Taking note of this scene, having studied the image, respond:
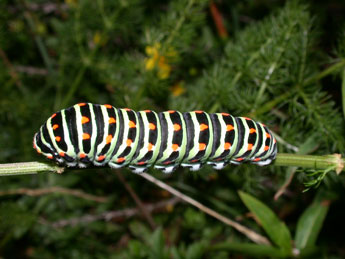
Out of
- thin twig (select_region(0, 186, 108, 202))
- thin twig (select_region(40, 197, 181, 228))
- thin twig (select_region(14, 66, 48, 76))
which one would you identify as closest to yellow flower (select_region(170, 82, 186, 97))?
thin twig (select_region(40, 197, 181, 228))

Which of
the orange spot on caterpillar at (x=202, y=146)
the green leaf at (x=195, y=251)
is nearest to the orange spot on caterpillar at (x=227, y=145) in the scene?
the orange spot on caterpillar at (x=202, y=146)

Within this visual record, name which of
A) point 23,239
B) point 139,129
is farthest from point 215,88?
point 23,239

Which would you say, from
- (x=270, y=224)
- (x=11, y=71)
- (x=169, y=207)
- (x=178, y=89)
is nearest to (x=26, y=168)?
(x=270, y=224)

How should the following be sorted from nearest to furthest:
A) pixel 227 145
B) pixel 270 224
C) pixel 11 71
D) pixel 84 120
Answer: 1. pixel 84 120
2. pixel 227 145
3. pixel 270 224
4. pixel 11 71

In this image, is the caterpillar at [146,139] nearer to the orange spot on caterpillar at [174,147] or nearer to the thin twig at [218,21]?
the orange spot on caterpillar at [174,147]

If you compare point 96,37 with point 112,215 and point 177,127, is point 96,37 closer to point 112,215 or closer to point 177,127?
point 112,215

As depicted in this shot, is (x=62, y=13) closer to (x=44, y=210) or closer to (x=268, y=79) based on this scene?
(x=44, y=210)
